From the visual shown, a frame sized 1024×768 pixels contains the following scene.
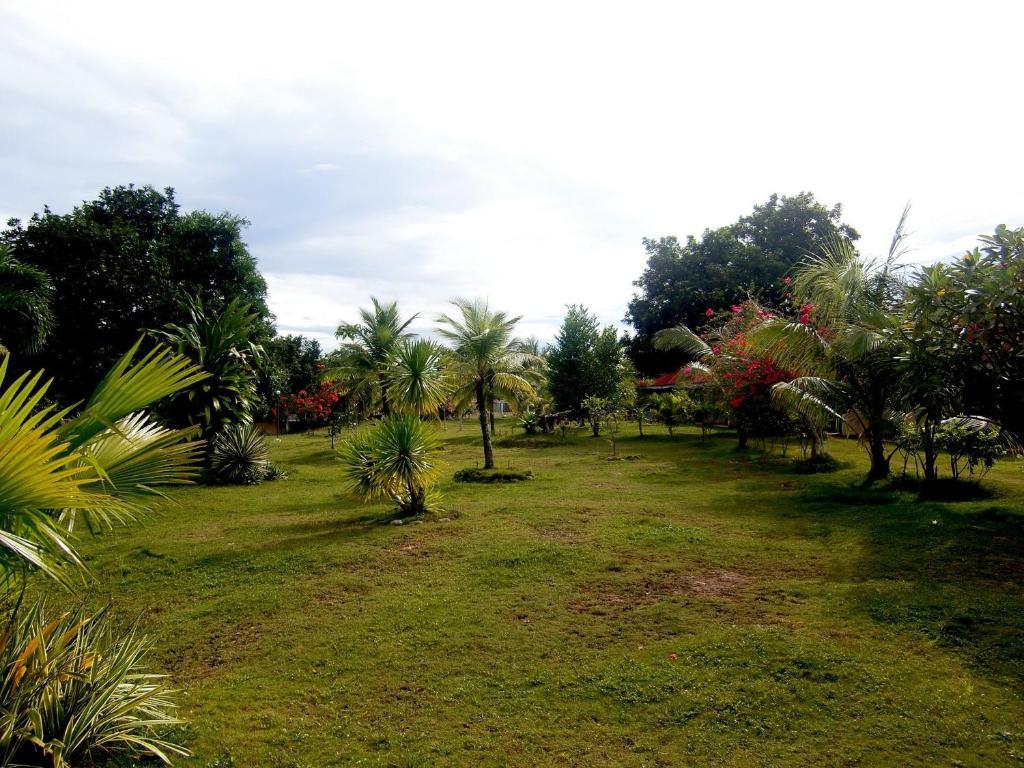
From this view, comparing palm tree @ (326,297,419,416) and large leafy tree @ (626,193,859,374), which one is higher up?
large leafy tree @ (626,193,859,374)

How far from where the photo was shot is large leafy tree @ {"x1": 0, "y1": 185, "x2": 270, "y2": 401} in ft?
59.1

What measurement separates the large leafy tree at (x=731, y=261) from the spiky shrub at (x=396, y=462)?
70.3 ft

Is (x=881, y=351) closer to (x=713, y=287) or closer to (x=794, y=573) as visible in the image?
(x=794, y=573)

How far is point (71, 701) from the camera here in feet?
10.8

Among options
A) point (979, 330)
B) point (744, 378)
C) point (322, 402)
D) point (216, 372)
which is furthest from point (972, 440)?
point (322, 402)

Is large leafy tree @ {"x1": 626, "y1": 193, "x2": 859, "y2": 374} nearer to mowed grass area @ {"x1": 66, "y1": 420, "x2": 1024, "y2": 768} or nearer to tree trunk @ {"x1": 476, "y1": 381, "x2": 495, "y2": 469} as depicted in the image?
tree trunk @ {"x1": 476, "y1": 381, "x2": 495, "y2": 469}

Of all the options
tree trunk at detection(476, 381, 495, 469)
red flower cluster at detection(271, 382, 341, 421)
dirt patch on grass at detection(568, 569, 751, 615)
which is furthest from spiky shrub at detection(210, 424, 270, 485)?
dirt patch on grass at detection(568, 569, 751, 615)

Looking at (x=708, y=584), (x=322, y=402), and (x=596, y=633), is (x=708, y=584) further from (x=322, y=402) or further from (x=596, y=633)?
(x=322, y=402)

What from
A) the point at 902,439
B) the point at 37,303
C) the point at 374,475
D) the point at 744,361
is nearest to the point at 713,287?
the point at 744,361

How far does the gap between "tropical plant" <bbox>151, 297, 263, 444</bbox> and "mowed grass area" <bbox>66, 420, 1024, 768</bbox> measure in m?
5.45

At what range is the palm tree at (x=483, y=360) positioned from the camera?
51.1ft

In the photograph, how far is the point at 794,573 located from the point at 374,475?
19.7ft

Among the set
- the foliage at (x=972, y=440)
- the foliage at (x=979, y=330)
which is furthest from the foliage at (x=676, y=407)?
the foliage at (x=979, y=330)

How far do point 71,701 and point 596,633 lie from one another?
3.68m
